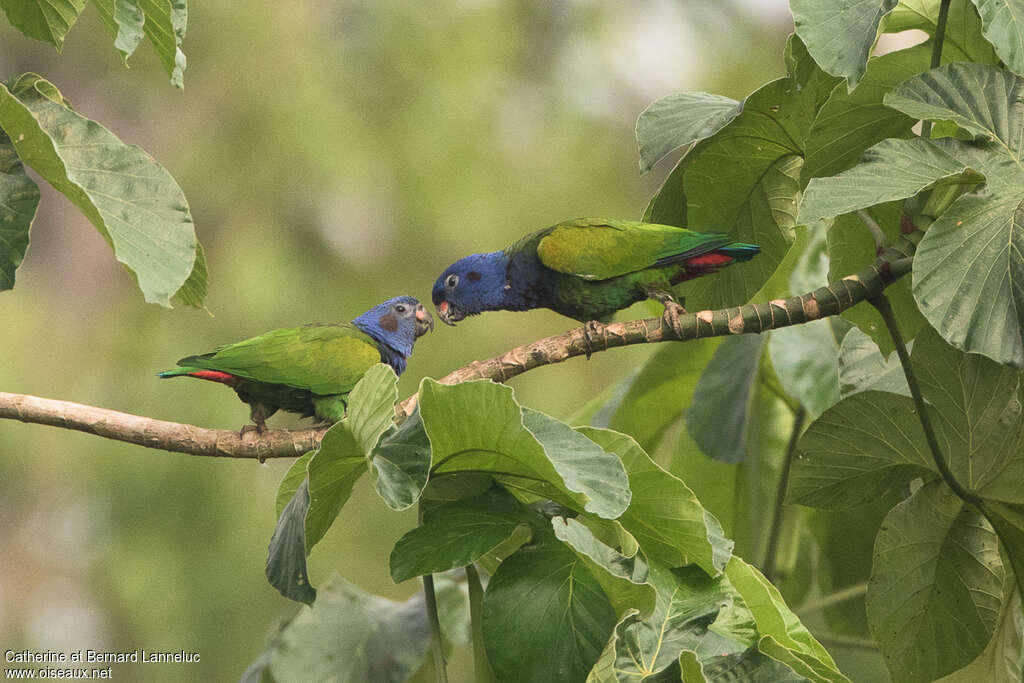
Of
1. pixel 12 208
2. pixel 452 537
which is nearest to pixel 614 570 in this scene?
pixel 452 537

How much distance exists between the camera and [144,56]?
5516 millimetres

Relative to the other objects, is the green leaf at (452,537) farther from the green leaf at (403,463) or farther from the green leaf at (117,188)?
the green leaf at (117,188)

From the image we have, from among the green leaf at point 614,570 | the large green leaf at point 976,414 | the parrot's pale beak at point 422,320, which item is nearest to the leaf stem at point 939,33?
the large green leaf at point 976,414

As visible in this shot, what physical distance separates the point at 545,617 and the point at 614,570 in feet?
0.42

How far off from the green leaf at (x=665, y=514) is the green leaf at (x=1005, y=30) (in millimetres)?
687

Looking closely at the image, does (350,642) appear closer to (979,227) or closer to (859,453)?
(859,453)

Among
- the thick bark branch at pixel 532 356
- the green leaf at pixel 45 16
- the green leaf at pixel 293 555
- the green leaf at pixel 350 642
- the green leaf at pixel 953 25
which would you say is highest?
the green leaf at pixel 45 16

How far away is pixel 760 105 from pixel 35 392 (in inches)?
162

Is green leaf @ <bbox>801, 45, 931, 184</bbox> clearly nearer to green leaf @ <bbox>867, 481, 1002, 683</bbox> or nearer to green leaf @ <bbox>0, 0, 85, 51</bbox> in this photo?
green leaf @ <bbox>867, 481, 1002, 683</bbox>

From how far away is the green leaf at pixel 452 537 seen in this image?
126cm

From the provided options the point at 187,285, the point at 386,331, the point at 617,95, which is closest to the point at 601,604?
the point at 187,285

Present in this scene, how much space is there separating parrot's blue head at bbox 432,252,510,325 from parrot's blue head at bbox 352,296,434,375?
8cm

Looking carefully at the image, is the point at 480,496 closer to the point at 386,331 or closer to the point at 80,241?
the point at 386,331

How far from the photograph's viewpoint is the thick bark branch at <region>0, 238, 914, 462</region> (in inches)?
55.6
